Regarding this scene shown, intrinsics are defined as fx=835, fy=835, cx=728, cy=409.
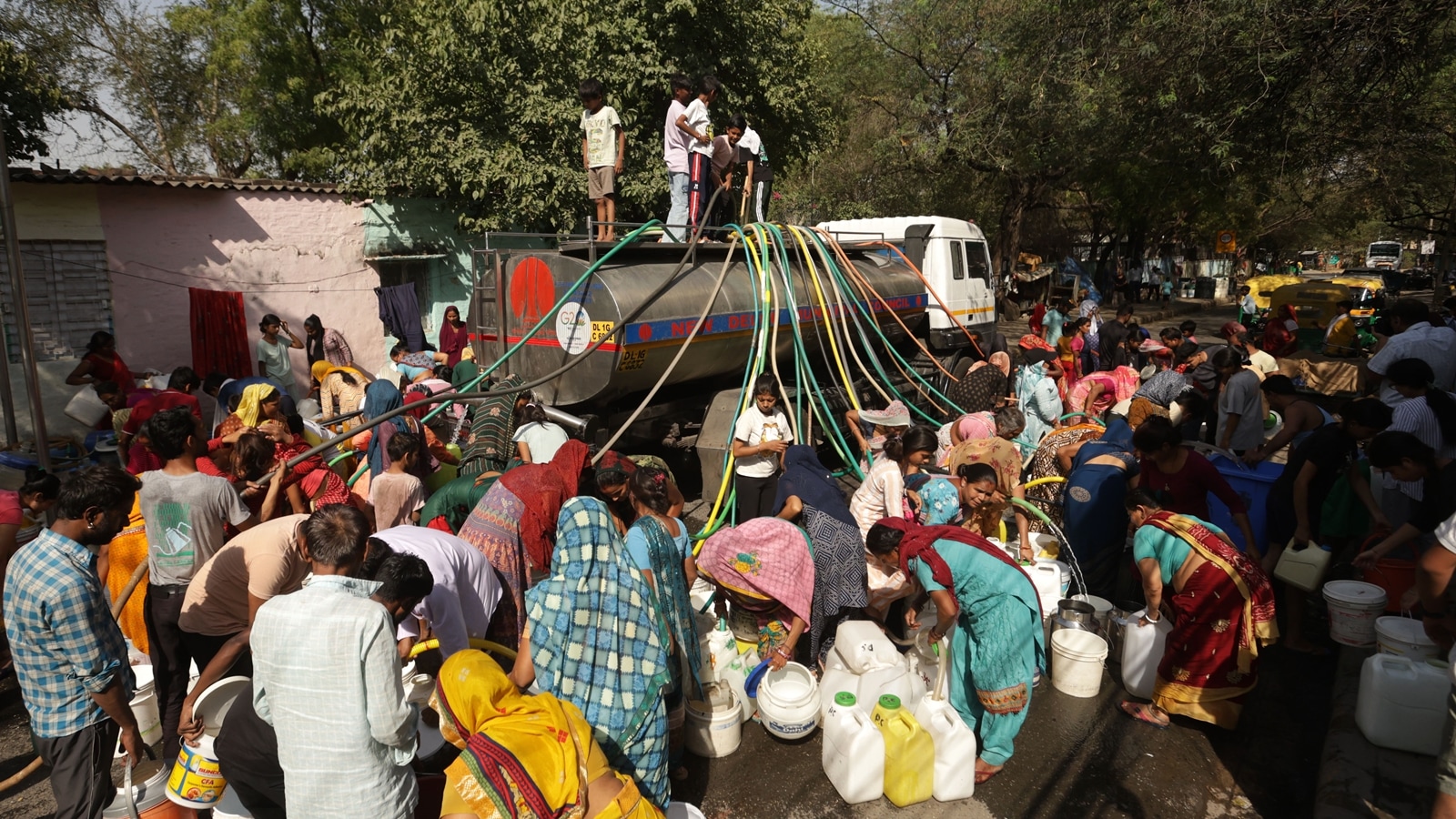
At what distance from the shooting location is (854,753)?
3586 millimetres

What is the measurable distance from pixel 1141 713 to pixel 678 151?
6.13m

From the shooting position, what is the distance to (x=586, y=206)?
39.1ft

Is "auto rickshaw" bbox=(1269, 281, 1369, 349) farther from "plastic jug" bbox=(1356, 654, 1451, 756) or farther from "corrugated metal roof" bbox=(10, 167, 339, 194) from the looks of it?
"corrugated metal roof" bbox=(10, 167, 339, 194)

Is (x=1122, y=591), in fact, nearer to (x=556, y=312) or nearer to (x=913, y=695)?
(x=913, y=695)

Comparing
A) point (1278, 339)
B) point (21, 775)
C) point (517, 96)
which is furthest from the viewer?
point (517, 96)

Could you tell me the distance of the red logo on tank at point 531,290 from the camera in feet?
22.0

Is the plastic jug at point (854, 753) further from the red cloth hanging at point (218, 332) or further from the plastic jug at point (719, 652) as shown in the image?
the red cloth hanging at point (218, 332)

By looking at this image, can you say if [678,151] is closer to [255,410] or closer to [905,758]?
[255,410]

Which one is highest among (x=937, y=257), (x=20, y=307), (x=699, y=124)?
(x=699, y=124)

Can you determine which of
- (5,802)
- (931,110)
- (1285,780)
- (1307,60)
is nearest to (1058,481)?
(1285,780)

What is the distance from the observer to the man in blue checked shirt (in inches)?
116

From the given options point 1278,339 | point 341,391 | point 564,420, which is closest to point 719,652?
point 564,420

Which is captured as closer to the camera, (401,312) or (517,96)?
(517,96)

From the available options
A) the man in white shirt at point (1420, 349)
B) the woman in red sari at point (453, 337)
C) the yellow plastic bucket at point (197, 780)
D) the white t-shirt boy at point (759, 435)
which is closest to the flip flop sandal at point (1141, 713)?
the white t-shirt boy at point (759, 435)
